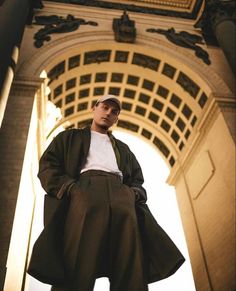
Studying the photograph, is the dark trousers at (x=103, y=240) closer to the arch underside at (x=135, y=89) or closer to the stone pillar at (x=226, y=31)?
the arch underside at (x=135, y=89)

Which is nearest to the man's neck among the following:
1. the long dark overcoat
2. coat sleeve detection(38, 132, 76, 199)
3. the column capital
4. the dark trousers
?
the long dark overcoat

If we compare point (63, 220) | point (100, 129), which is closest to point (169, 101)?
point (100, 129)

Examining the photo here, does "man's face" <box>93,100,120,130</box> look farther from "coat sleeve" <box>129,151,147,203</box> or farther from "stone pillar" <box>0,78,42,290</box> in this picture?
"stone pillar" <box>0,78,42,290</box>

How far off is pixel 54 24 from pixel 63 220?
12.3 m

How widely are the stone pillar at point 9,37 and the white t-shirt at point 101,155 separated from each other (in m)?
4.25

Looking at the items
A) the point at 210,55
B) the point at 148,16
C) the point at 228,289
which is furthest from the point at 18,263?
the point at 148,16

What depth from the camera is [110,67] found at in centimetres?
1395

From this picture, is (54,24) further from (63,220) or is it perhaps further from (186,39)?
(63,220)

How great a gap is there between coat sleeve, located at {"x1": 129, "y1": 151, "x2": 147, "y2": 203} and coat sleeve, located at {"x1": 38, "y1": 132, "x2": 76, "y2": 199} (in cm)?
75

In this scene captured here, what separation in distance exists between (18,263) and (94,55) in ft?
31.8

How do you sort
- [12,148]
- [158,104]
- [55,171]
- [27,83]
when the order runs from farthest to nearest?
[158,104] < [27,83] < [12,148] < [55,171]

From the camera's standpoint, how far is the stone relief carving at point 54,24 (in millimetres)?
12039

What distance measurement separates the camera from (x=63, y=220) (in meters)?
2.65

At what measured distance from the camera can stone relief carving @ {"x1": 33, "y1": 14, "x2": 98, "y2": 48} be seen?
39.5 ft
